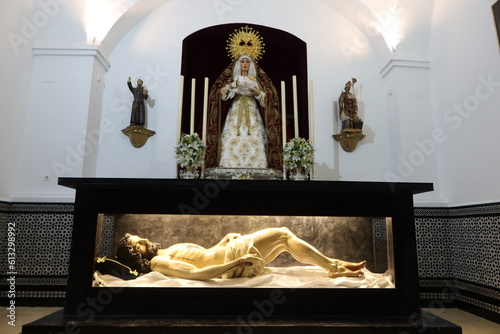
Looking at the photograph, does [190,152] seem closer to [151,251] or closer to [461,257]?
[151,251]

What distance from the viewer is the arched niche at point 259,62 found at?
6566 mm

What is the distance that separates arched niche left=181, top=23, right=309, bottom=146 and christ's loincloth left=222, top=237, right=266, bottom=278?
3.47 m

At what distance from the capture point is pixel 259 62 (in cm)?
690

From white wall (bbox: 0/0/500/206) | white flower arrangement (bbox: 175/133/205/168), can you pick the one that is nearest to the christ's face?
white flower arrangement (bbox: 175/133/205/168)

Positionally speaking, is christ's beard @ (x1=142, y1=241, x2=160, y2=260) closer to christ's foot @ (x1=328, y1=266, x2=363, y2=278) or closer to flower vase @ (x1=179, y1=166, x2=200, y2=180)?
christ's foot @ (x1=328, y1=266, x2=363, y2=278)

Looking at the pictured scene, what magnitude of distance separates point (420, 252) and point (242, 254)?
331 cm

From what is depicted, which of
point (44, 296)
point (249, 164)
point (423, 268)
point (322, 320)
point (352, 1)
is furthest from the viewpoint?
point (352, 1)

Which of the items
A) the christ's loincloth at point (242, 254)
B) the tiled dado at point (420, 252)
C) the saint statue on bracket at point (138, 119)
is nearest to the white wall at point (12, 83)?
the tiled dado at point (420, 252)

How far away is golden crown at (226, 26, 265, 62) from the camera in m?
6.57

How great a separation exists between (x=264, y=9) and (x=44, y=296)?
19.1 feet

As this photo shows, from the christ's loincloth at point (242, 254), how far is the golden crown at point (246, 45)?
4.20 meters

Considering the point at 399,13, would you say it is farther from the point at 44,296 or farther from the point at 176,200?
the point at 44,296

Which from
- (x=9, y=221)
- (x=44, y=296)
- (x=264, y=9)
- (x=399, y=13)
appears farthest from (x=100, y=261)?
(x=399, y=13)

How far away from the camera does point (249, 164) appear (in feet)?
19.2
